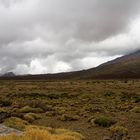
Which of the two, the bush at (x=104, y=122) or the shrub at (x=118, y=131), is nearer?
the shrub at (x=118, y=131)

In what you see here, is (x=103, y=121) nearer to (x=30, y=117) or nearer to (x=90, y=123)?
(x=90, y=123)

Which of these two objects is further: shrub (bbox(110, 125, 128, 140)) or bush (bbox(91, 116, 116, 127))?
bush (bbox(91, 116, 116, 127))

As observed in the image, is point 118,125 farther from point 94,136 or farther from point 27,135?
point 27,135

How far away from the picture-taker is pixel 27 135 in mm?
13438

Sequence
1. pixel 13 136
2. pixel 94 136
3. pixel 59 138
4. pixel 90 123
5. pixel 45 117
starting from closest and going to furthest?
pixel 13 136
pixel 59 138
pixel 94 136
pixel 90 123
pixel 45 117

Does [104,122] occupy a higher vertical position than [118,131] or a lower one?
higher

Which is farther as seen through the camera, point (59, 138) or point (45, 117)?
point (45, 117)

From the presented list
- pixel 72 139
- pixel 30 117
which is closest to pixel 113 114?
pixel 30 117

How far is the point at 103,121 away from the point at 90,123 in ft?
3.83

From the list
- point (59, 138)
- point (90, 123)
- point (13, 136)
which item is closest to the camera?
point (13, 136)

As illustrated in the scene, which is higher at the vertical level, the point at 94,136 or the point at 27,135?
the point at 27,135

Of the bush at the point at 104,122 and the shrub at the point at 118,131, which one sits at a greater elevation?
the bush at the point at 104,122

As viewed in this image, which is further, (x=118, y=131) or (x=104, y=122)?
(x=104, y=122)

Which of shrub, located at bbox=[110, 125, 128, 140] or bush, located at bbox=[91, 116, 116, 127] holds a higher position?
bush, located at bbox=[91, 116, 116, 127]
